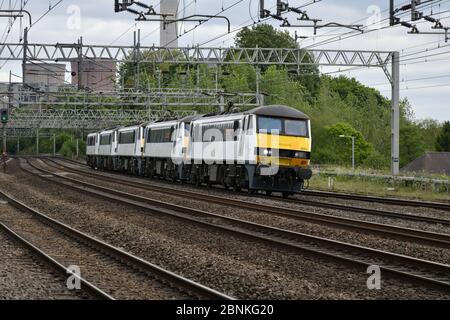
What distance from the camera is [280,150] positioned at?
88.6 ft

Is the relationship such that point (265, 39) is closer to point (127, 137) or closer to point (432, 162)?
point (432, 162)

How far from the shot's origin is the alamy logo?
1041cm

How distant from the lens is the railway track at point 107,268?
32.9ft

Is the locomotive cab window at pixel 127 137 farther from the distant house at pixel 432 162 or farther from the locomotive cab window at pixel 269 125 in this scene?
the distant house at pixel 432 162

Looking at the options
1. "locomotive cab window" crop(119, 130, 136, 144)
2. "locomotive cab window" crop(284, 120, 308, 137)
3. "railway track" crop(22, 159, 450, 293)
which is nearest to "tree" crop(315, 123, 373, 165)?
"locomotive cab window" crop(119, 130, 136, 144)

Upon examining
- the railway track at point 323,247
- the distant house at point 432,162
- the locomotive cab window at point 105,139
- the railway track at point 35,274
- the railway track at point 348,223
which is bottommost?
the railway track at point 35,274

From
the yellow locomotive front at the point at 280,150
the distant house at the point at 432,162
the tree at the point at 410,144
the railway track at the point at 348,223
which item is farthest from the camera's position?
the tree at the point at 410,144

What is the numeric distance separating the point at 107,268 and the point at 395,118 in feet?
86.5

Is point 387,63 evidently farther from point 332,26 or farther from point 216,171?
point 216,171

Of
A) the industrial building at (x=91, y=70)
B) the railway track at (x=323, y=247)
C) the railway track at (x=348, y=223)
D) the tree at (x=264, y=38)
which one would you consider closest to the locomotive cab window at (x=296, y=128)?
the railway track at (x=348, y=223)

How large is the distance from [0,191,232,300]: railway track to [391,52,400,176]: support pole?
2034cm

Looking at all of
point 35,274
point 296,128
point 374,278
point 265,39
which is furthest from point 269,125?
point 265,39

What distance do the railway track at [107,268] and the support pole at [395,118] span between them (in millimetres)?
20337

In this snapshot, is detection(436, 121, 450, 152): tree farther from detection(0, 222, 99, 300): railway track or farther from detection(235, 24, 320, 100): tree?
detection(0, 222, 99, 300): railway track
